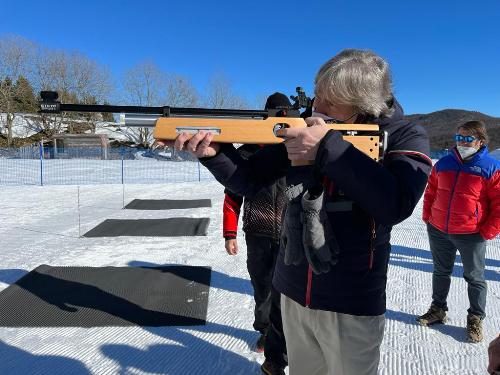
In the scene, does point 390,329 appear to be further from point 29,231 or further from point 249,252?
point 29,231

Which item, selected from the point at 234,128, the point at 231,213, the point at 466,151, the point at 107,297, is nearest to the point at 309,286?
the point at 234,128

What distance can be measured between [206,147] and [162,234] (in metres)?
5.06

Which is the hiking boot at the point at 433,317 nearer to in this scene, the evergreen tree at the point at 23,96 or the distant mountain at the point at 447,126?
the distant mountain at the point at 447,126

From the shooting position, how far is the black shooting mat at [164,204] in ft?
30.3

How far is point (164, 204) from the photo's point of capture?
9.73 metres

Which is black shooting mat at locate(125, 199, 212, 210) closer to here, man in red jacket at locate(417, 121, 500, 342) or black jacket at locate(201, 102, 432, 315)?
man in red jacket at locate(417, 121, 500, 342)

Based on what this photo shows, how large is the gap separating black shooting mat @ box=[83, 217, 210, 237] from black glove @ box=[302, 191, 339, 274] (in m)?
5.10

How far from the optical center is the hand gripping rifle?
1306mm

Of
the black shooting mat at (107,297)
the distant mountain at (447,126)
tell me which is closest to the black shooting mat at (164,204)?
the black shooting mat at (107,297)

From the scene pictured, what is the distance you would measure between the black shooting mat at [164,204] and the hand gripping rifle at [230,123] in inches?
287

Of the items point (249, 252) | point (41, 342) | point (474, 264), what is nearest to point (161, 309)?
point (41, 342)

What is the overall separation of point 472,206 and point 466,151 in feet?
1.49

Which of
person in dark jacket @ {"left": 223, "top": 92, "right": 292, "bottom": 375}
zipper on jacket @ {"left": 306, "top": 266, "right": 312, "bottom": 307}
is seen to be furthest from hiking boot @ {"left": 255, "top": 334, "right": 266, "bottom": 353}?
zipper on jacket @ {"left": 306, "top": 266, "right": 312, "bottom": 307}

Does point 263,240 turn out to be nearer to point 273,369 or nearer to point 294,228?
point 273,369
